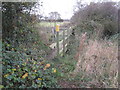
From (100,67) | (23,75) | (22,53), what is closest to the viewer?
(23,75)

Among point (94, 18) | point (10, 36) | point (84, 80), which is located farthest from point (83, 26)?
point (84, 80)

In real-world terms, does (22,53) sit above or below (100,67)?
above

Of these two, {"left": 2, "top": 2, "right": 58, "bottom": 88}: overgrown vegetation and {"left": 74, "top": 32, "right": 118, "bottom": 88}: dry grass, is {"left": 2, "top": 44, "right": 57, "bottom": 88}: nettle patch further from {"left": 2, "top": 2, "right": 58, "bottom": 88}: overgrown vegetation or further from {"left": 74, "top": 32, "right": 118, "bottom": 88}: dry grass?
{"left": 74, "top": 32, "right": 118, "bottom": 88}: dry grass

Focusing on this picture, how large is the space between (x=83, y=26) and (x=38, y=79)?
8046mm

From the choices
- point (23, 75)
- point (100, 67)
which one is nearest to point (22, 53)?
point (23, 75)

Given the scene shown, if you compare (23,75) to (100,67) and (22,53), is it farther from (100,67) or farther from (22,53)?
(100,67)

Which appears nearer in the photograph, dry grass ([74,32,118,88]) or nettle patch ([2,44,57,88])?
nettle patch ([2,44,57,88])

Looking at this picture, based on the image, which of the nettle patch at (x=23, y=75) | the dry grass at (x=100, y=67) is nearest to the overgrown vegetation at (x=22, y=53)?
the nettle patch at (x=23, y=75)

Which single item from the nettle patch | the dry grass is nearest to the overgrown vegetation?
the nettle patch

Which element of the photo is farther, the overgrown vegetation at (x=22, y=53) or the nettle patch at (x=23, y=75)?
the overgrown vegetation at (x=22, y=53)

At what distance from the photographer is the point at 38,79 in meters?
3.33

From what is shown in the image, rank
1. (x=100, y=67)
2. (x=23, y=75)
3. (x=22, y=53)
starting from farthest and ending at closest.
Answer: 1. (x=22, y=53)
2. (x=100, y=67)
3. (x=23, y=75)

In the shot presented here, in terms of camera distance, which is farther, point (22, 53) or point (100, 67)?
point (22, 53)

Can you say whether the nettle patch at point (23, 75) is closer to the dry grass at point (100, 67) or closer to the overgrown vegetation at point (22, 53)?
the overgrown vegetation at point (22, 53)
